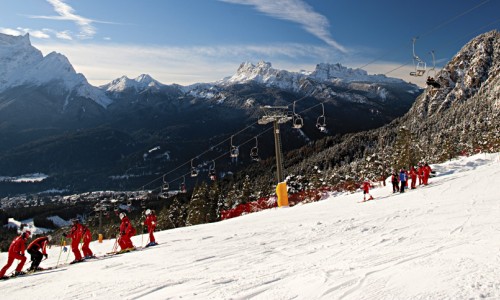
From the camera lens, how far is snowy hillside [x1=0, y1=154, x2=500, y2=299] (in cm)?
771

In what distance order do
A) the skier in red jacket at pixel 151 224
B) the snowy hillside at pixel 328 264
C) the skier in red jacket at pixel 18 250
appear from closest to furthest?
the snowy hillside at pixel 328 264 < the skier in red jacket at pixel 18 250 < the skier in red jacket at pixel 151 224

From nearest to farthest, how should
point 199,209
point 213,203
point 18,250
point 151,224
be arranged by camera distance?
point 18,250
point 151,224
point 199,209
point 213,203

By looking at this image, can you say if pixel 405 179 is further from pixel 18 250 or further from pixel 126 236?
pixel 18 250

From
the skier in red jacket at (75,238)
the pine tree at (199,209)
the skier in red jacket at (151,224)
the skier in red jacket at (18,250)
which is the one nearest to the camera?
the skier in red jacket at (18,250)

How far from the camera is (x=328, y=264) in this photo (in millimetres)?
10008

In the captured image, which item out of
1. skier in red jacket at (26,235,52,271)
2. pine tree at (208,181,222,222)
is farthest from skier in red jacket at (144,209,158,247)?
pine tree at (208,181,222,222)

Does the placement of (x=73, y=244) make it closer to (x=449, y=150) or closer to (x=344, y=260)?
(x=344, y=260)

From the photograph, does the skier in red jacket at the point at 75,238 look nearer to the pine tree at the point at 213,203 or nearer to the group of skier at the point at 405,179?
the group of skier at the point at 405,179

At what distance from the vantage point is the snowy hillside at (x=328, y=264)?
25.3 ft

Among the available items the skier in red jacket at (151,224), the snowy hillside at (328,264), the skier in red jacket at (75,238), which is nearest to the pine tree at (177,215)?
the skier in red jacket at (151,224)

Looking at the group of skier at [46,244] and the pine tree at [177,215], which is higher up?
the group of skier at [46,244]

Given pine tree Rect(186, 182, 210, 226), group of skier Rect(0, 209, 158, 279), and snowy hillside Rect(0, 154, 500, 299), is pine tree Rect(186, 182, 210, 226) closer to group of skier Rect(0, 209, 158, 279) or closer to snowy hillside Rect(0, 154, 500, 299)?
group of skier Rect(0, 209, 158, 279)

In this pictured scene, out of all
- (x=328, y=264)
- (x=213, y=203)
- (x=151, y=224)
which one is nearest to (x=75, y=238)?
(x=151, y=224)

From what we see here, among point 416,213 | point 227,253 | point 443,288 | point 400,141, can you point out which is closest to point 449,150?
point 400,141
